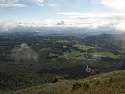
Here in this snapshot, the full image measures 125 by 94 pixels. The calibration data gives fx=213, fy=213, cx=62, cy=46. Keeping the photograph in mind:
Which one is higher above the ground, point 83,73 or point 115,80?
point 115,80

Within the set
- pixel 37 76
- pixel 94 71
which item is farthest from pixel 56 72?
pixel 94 71

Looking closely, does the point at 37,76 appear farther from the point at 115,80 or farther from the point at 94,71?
the point at 115,80

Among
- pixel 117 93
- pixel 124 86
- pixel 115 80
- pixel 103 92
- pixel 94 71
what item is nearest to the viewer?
pixel 117 93

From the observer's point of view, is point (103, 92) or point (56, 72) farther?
point (56, 72)

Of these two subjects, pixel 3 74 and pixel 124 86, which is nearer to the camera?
pixel 124 86

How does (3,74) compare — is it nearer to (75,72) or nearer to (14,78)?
(14,78)

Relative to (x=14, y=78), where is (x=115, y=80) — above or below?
above

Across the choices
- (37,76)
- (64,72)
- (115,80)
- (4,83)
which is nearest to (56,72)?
(64,72)

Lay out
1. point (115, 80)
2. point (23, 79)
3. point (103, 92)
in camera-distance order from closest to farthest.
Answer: point (103, 92), point (115, 80), point (23, 79)

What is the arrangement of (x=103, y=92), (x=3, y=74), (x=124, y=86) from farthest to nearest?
1. (x=3, y=74)
2. (x=124, y=86)
3. (x=103, y=92)
